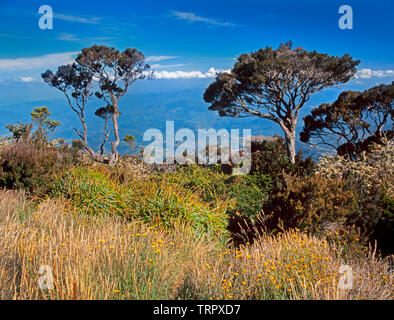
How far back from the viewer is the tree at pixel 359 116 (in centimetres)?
2236

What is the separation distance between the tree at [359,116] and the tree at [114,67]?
1569 cm

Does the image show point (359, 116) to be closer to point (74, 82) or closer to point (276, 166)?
point (276, 166)

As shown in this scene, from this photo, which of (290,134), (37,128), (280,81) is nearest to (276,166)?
(37,128)

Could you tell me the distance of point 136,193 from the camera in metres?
7.44

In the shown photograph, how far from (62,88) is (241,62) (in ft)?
57.3

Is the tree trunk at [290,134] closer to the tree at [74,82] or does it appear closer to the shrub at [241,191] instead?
the shrub at [241,191]

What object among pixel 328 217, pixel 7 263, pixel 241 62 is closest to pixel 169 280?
pixel 7 263

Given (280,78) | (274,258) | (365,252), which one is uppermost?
(280,78)

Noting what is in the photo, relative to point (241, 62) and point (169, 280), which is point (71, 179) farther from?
point (241, 62)

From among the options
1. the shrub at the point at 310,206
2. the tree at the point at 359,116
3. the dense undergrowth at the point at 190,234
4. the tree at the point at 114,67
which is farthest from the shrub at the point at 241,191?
the tree at the point at 114,67

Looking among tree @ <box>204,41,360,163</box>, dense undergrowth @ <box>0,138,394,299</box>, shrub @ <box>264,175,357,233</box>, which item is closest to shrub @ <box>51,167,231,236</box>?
dense undergrowth @ <box>0,138,394,299</box>

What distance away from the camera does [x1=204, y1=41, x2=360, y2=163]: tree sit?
1995cm

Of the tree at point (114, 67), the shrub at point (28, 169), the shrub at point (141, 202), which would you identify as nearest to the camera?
the shrub at point (141, 202)

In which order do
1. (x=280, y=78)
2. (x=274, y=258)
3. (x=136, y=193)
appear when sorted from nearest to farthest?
(x=274, y=258), (x=136, y=193), (x=280, y=78)
